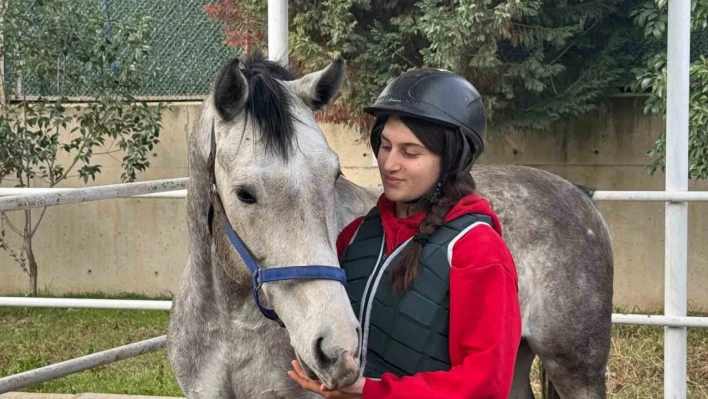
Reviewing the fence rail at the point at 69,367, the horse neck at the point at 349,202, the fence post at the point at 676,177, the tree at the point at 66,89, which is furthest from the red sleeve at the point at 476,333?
the tree at the point at 66,89

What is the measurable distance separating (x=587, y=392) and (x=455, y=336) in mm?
1649

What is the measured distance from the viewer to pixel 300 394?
2262 mm

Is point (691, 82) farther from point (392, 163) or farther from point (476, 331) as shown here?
point (476, 331)

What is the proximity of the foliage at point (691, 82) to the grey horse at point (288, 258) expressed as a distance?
206 cm

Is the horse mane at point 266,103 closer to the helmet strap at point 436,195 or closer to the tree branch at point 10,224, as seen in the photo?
the helmet strap at point 436,195

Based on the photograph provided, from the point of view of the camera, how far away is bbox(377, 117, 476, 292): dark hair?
76.6 inches

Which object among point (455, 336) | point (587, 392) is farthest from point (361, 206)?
point (587, 392)

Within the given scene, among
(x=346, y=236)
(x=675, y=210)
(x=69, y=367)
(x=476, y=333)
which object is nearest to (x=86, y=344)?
(x=69, y=367)

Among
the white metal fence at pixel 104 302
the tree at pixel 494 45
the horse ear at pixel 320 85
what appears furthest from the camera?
the tree at pixel 494 45

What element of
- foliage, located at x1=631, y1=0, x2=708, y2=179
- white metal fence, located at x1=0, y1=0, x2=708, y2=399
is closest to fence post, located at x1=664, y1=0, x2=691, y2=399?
white metal fence, located at x1=0, y1=0, x2=708, y2=399

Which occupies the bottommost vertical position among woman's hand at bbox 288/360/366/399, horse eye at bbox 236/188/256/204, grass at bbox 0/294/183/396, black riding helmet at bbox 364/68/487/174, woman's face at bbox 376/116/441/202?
grass at bbox 0/294/183/396

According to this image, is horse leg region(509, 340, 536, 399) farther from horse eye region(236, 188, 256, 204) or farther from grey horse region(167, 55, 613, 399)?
horse eye region(236, 188, 256, 204)

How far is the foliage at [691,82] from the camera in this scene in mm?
4914

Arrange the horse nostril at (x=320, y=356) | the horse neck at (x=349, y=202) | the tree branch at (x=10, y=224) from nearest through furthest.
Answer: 1. the horse nostril at (x=320, y=356)
2. the horse neck at (x=349, y=202)
3. the tree branch at (x=10, y=224)
